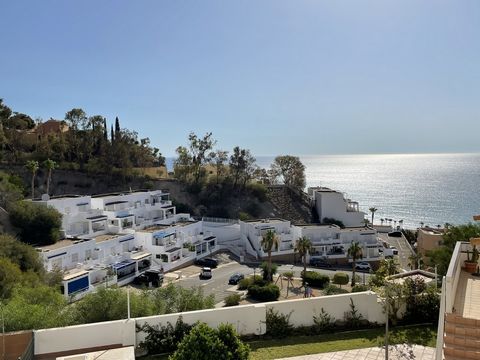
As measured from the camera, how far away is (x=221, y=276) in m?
39.8

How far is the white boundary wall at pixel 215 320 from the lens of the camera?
10.9m

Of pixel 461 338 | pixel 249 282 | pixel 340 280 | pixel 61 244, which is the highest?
pixel 461 338

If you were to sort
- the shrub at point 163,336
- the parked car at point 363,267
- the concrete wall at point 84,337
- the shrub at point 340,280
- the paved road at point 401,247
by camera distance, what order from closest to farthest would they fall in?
1. the concrete wall at point 84,337
2. the shrub at point 163,336
3. the shrub at point 340,280
4. the parked car at point 363,267
5. the paved road at point 401,247

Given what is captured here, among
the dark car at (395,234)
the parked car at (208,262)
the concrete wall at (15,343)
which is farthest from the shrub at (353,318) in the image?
the dark car at (395,234)

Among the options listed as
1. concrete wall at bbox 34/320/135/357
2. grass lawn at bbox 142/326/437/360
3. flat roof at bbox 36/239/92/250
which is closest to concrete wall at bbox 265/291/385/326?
grass lawn at bbox 142/326/437/360

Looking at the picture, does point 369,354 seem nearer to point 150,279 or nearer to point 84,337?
point 84,337

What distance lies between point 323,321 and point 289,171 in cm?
6313

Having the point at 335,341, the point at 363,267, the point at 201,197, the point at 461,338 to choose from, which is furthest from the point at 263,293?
the point at 201,197

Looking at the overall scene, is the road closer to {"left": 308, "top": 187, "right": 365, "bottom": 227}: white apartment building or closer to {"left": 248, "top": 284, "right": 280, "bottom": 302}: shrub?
{"left": 248, "top": 284, "right": 280, "bottom": 302}: shrub

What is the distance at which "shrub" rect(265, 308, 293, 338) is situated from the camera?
12297mm

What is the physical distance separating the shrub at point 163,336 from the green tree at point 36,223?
29140 millimetres

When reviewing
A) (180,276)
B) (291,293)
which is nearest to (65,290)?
(180,276)

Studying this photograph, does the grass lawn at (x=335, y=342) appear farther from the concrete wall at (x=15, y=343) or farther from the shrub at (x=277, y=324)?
the concrete wall at (x=15, y=343)

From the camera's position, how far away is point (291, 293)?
3453 centimetres
